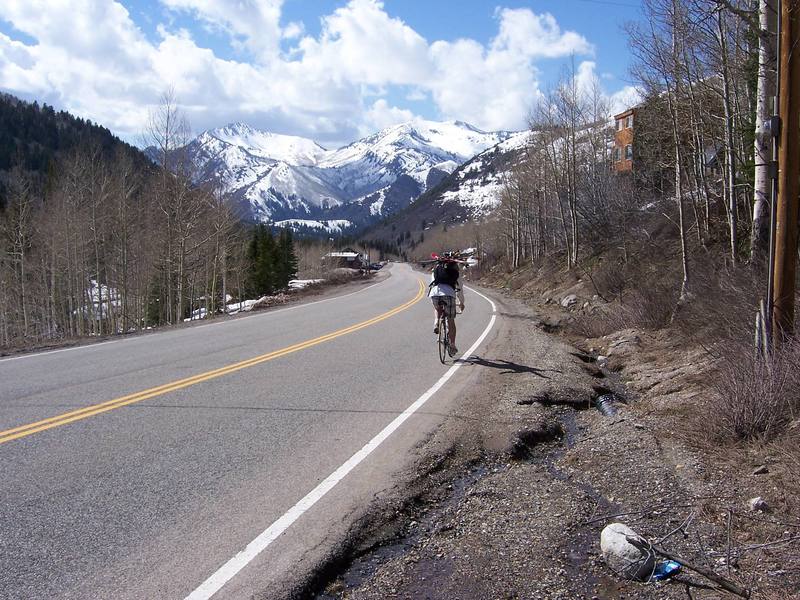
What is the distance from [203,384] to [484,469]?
453 cm

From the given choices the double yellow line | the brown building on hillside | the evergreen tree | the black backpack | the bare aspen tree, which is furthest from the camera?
the evergreen tree

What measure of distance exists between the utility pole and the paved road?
3.87 metres

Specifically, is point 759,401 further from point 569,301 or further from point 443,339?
point 569,301

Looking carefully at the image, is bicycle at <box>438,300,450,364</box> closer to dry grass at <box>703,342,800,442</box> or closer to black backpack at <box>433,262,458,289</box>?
black backpack at <box>433,262,458,289</box>

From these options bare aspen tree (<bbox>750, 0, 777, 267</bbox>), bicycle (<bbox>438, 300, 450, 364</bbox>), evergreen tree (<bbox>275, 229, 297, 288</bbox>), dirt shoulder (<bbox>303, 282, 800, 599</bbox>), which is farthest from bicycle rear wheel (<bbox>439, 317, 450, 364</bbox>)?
evergreen tree (<bbox>275, 229, 297, 288</bbox>)

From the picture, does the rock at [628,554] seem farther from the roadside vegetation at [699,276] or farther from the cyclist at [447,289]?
→ the cyclist at [447,289]

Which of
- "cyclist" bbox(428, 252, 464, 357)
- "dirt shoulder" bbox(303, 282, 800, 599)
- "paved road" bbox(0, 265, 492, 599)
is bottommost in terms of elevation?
"dirt shoulder" bbox(303, 282, 800, 599)

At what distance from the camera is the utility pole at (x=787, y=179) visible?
237 inches

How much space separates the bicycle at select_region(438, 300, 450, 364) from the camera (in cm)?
1073

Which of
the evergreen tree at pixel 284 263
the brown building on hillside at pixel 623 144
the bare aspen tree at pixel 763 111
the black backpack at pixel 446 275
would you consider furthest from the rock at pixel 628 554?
the evergreen tree at pixel 284 263

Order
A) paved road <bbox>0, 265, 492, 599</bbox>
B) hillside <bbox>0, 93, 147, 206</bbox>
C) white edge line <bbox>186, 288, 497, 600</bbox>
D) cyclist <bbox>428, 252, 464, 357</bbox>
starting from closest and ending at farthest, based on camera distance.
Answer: white edge line <bbox>186, 288, 497, 600</bbox>, paved road <bbox>0, 265, 492, 599</bbox>, cyclist <bbox>428, 252, 464, 357</bbox>, hillside <bbox>0, 93, 147, 206</bbox>

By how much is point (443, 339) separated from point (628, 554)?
7.50 metres

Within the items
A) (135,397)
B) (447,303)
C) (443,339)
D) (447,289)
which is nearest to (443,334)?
(443,339)

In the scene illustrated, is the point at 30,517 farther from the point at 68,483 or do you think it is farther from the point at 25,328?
the point at 25,328
